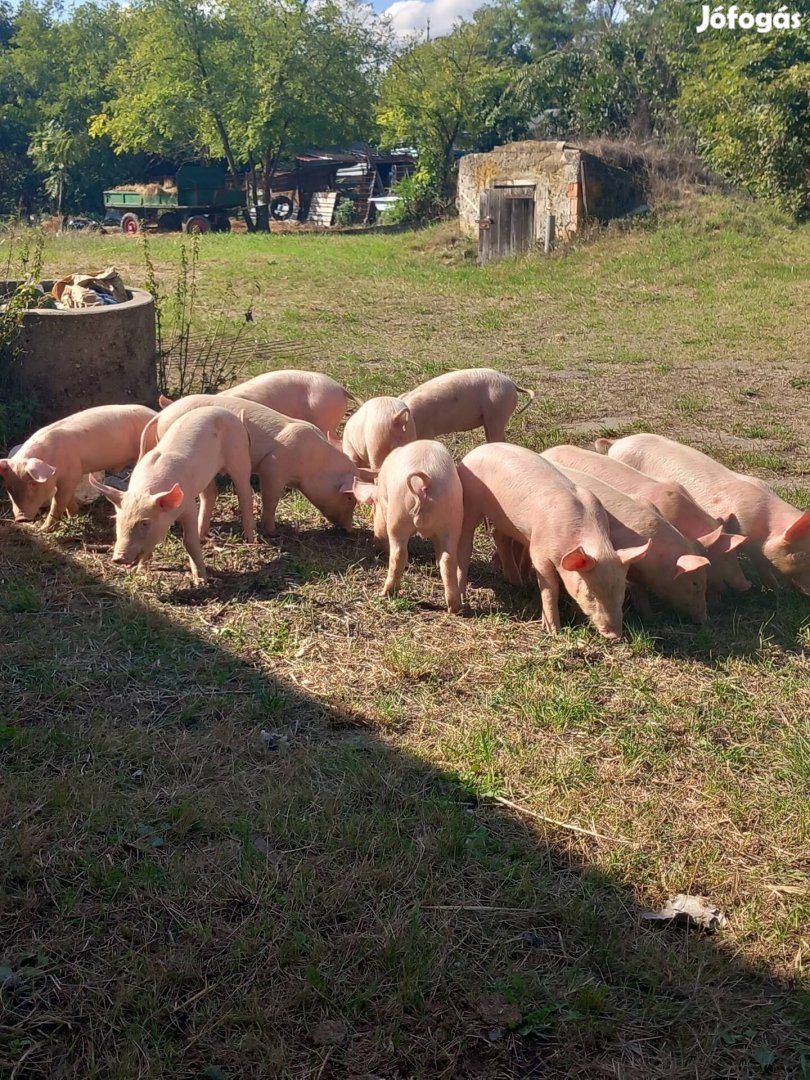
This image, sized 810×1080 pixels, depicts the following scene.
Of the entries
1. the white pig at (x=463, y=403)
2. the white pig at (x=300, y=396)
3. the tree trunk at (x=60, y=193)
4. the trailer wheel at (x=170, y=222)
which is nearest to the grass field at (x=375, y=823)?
the white pig at (x=300, y=396)

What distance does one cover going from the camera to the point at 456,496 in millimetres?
4949

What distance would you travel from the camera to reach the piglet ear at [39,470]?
5680 millimetres

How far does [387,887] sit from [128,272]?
1920cm

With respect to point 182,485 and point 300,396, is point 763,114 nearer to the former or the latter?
point 300,396

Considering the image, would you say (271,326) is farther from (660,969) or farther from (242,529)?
(660,969)

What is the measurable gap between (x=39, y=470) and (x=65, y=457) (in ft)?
0.66

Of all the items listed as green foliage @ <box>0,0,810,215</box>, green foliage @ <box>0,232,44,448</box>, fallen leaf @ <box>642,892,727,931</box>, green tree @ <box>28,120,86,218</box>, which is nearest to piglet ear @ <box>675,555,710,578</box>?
fallen leaf @ <box>642,892,727,931</box>

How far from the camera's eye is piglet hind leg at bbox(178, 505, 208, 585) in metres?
5.20

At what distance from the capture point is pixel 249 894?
3.04 meters

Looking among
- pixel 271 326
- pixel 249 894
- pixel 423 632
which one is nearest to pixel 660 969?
pixel 249 894

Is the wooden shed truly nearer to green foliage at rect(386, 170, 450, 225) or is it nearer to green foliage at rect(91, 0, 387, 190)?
green foliage at rect(386, 170, 450, 225)

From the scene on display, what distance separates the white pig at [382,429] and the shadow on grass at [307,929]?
2358 millimetres

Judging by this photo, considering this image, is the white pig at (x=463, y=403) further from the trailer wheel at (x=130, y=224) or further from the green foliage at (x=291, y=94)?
the trailer wheel at (x=130, y=224)

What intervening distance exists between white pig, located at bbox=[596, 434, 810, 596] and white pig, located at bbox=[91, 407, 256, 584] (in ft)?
6.59
